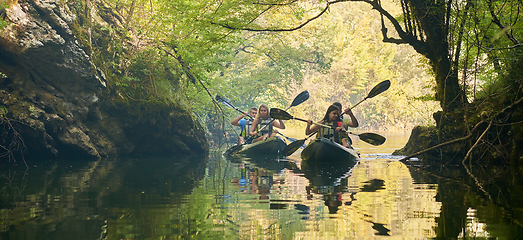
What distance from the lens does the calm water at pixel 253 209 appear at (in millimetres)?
3043

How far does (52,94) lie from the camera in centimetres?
988

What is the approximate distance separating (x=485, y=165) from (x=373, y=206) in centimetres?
491

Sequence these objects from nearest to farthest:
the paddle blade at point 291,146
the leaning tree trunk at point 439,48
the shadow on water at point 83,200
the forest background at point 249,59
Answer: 1. the shadow on water at point 83,200
2. the leaning tree trunk at point 439,48
3. the forest background at point 249,59
4. the paddle blade at point 291,146

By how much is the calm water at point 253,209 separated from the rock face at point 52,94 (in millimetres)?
3113

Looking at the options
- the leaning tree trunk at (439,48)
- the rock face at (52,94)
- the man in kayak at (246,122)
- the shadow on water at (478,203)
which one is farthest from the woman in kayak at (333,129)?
the rock face at (52,94)

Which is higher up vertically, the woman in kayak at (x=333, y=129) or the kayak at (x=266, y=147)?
the woman in kayak at (x=333, y=129)

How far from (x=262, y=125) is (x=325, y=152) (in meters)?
3.98

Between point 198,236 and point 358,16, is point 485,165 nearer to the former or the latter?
point 198,236

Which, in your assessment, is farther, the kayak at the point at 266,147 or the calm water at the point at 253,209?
the kayak at the point at 266,147

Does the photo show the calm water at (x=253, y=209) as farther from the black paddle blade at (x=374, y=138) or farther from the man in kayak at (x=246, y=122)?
the man in kayak at (x=246, y=122)

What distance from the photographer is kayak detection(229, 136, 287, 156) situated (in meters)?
12.1

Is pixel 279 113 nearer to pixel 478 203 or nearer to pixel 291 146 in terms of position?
pixel 291 146

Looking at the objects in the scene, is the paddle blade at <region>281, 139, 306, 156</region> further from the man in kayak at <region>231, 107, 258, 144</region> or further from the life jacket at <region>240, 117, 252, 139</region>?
the life jacket at <region>240, 117, 252, 139</region>

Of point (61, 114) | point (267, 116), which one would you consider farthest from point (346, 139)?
point (61, 114)
